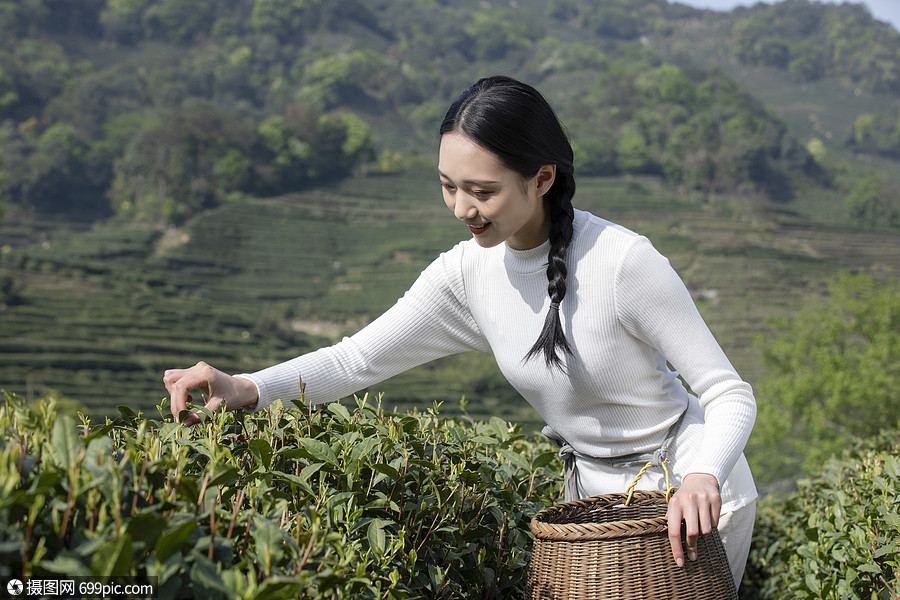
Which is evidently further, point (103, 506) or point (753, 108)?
point (753, 108)

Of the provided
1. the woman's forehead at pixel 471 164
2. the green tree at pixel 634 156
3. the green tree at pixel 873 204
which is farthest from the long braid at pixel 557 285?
the green tree at pixel 634 156

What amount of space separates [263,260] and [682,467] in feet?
157

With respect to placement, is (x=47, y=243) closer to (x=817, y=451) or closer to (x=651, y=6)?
(x=817, y=451)

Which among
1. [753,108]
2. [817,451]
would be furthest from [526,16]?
[817,451]

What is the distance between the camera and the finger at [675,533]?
1.02 metres

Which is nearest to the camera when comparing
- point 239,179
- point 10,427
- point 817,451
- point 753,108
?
point 10,427

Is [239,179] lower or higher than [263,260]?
higher

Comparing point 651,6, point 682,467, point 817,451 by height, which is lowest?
point 817,451

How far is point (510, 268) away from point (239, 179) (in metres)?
59.3

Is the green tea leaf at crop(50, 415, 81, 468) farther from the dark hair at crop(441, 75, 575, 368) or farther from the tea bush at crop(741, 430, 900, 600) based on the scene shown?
A: the tea bush at crop(741, 430, 900, 600)

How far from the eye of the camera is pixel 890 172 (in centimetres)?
7575

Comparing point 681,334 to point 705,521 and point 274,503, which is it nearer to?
point 705,521

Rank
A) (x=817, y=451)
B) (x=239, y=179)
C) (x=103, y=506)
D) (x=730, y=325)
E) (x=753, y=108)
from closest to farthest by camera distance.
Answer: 1. (x=103, y=506)
2. (x=817, y=451)
3. (x=730, y=325)
4. (x=239, y=179)
5. (x=753, y=108)

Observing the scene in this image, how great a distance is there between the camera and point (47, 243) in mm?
48594
